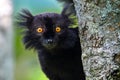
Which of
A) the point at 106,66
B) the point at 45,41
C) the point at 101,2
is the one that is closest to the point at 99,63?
the point at 106,66

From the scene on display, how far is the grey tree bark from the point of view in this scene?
367 centimetres

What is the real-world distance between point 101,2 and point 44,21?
4.59 feet

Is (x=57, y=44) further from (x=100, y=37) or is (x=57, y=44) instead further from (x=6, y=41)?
(x=6, y=41)

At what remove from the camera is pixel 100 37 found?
12.4 feet

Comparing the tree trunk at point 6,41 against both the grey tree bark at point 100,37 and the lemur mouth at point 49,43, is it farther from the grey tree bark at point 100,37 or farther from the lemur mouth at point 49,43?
the grey tree bark at point 100,37

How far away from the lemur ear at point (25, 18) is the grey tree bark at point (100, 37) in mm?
1500

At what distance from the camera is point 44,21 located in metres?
5.04

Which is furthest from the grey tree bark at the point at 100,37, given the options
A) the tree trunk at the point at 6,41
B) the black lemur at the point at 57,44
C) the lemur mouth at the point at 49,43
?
the tree trunk at the point at 6,41

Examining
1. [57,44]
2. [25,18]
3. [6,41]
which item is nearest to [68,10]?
[57,44]

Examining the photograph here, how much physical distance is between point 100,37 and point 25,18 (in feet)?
6.14

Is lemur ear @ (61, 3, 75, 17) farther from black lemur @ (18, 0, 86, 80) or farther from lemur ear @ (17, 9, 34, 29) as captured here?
lemur ear @ (17, 9, 34, 29)

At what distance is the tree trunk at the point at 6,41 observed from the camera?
7.90 metres

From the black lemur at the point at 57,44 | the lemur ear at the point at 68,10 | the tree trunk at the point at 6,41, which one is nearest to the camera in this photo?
the black lemur at the point at 57,44

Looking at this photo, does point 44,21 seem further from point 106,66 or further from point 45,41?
point 106,66
